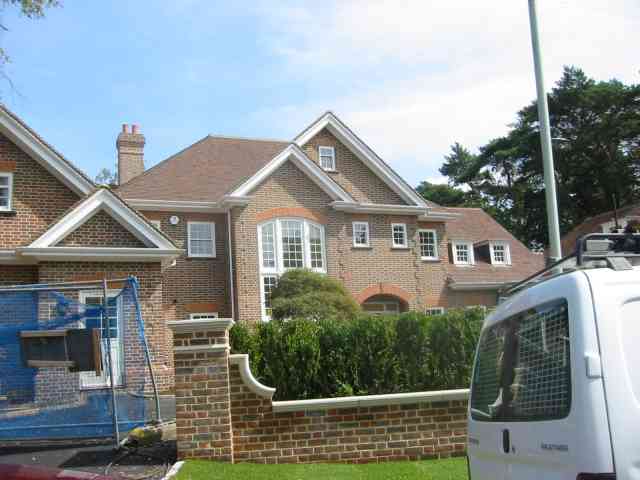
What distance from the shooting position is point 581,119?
5112cm

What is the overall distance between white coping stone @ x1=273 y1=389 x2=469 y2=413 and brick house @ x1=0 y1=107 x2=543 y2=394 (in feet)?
26.3

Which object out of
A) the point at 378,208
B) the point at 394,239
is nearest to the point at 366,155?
the point at 378,208

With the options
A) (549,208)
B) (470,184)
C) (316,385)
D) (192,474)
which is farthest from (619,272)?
(470,184)

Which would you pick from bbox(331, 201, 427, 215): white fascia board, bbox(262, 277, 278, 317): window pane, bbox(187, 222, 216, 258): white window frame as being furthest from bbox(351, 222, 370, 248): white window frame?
bbox(187, 222, 216, 258): white window frame

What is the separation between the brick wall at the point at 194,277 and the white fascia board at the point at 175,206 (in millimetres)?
176

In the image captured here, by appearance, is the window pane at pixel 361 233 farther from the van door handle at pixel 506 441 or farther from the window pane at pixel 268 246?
the van door handle at pixel 506 441

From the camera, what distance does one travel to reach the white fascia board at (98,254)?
16.3 m

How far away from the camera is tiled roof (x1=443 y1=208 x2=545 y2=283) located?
31078 mm

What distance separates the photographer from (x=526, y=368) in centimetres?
411

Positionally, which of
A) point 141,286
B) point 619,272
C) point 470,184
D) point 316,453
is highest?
point 470,184

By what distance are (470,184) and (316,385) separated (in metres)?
50.6

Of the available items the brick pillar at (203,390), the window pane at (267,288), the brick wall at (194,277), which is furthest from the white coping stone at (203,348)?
the brick wall at (194,277)

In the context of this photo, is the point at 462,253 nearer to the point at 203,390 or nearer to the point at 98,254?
the point at 98,254

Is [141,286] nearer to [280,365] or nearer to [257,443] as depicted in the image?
[280,365]
